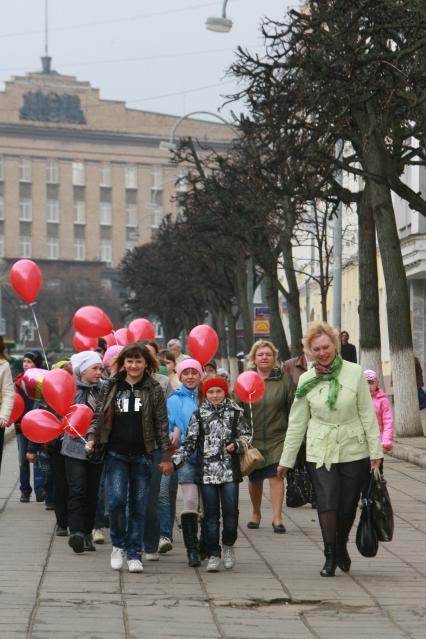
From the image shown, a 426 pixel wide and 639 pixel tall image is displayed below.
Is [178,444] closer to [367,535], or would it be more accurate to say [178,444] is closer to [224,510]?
[224,510]

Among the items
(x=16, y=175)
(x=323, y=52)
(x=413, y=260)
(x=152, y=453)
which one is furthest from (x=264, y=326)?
(x=16, y=175)

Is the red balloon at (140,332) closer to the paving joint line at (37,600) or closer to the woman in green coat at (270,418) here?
the woman in green coat at (270,418)

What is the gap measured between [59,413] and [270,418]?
2.46 meters

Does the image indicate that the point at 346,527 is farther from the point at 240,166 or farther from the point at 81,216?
the point at 81,216

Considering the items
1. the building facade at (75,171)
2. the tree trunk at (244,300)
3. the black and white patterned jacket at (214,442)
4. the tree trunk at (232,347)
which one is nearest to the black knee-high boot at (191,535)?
the black and white patterned jacket at (214,442)

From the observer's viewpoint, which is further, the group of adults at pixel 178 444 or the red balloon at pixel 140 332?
the red balloon at pixel 140 332

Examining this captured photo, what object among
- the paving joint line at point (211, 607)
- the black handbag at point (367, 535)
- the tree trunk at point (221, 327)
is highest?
the tree trunk at point (221, 327)

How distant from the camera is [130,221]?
150875 millimetres

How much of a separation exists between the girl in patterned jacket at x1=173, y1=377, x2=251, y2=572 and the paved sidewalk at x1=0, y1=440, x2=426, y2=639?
0.33 m

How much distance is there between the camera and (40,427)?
11.9 metres

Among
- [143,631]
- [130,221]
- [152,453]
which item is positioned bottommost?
[143,631]

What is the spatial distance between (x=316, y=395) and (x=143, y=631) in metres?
2.67

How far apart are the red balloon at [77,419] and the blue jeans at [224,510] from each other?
4.26 feet

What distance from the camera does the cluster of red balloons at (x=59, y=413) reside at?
38.7ft
